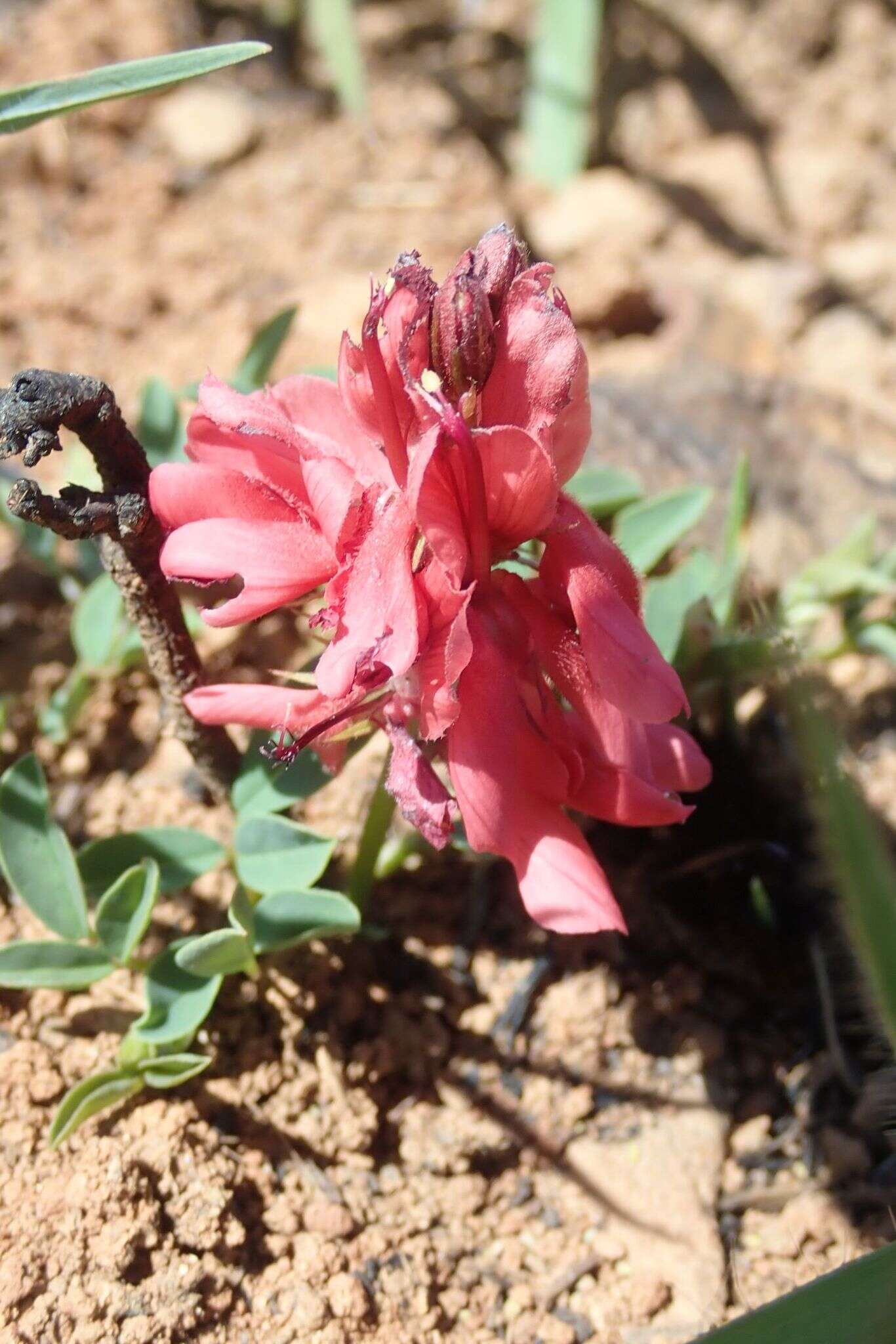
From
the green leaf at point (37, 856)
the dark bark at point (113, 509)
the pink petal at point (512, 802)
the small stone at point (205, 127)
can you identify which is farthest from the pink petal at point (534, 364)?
the small stone at point (205, 127)

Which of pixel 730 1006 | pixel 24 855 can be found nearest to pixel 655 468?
pixel 730 1006

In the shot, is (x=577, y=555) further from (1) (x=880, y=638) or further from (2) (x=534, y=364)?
(1) (x=880, y=638)

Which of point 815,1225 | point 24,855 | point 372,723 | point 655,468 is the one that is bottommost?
point 815,1225

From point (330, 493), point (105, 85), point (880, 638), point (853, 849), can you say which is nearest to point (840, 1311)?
point (853, 849)

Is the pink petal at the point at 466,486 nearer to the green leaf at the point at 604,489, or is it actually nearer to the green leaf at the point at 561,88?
the green leaf at the point at 604,489

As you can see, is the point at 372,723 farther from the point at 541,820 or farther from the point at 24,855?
the point at 24,855

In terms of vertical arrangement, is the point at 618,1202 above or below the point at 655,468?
below

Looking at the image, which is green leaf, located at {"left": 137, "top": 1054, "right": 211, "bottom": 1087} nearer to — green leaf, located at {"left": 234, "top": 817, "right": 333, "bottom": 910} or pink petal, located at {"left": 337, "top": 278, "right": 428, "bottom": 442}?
green leaf, located at {"left": 234, "top": 817, "right": 333, "bottom": 910}
